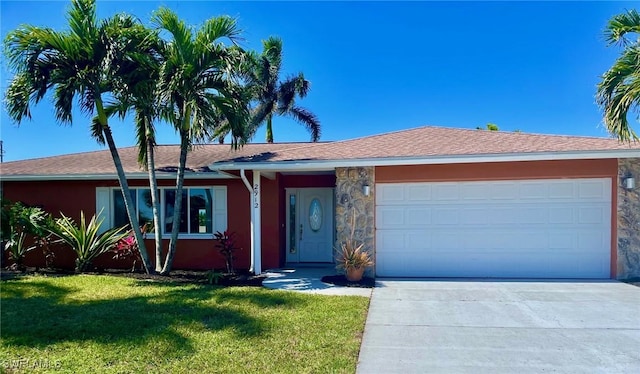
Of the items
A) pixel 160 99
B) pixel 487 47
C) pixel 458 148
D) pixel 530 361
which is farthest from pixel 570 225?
pixel 160 99

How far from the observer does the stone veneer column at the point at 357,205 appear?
9.22 m

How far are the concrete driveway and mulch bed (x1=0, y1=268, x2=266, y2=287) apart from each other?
311 cm

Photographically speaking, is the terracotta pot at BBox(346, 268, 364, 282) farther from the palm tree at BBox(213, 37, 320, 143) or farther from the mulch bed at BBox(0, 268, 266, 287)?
the palm tree at BBox(213, 37, 320, 143)

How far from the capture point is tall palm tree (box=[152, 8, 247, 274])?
8.16 metres

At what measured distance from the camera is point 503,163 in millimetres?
8844

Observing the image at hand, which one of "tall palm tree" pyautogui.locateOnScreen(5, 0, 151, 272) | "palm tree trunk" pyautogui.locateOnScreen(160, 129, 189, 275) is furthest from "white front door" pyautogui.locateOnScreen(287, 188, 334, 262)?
"tall palm tree" pyautogui.locateOnScreen(5, 0, 151, 272)

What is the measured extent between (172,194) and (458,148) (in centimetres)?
794

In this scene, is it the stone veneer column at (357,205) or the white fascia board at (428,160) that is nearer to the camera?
the white fascia board at (428,160)

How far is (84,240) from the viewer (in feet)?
32.8

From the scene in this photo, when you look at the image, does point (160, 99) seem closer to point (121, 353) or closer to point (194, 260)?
point (194, 260)

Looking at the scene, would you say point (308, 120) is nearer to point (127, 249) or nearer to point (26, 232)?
point (127, 249)

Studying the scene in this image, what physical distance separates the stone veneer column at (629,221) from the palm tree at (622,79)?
1.19 metres

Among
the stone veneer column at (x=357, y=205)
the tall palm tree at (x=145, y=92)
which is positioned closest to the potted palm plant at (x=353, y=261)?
the stone veneer column at (x=357, y=205)

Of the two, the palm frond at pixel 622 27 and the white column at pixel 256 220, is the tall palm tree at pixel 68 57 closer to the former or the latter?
the white column at pixel 256 220
